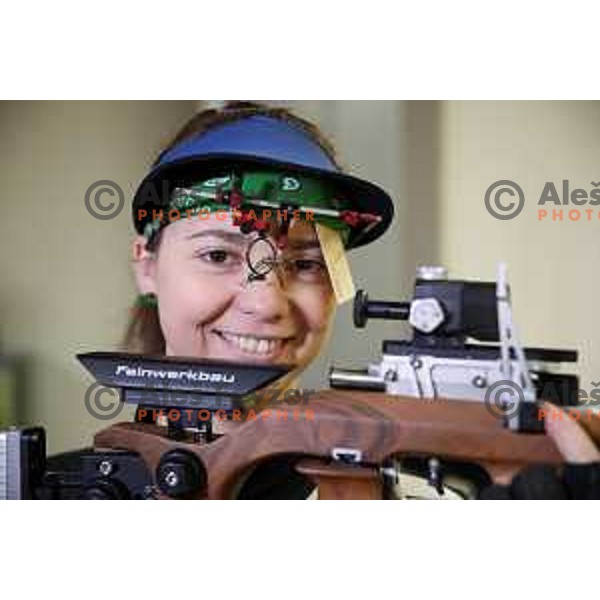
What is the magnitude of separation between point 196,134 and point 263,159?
14cm

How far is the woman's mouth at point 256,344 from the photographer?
1.68 m

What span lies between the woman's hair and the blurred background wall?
0.02 meters

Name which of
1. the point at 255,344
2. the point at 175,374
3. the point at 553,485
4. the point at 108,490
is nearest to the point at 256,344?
the point at 255,344

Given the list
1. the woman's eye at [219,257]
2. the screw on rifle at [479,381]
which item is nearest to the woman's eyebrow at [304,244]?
the woman's eye at [219,257]

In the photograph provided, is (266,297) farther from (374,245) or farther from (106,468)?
(106,468)

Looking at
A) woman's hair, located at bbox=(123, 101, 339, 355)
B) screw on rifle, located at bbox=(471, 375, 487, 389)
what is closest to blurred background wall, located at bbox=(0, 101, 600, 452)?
woman's hair, located at bbox=(123, 101, 339, 355)

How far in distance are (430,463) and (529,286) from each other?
0.34 meters

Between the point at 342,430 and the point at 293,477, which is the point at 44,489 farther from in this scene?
the point at 342,430

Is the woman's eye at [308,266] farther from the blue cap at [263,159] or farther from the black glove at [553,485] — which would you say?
the black glove at [553,485]

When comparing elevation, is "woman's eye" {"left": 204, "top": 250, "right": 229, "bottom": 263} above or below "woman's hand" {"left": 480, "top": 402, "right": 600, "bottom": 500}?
above

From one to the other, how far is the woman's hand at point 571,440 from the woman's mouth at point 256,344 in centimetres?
48

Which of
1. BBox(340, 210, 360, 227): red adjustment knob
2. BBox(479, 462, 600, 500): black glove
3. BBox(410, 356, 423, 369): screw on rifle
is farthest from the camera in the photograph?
BBox(340, 210, 360, 227): red adjustment knob

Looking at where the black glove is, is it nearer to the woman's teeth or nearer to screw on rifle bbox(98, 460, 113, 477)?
the woman's teeth

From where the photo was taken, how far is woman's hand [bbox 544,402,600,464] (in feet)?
4.75
